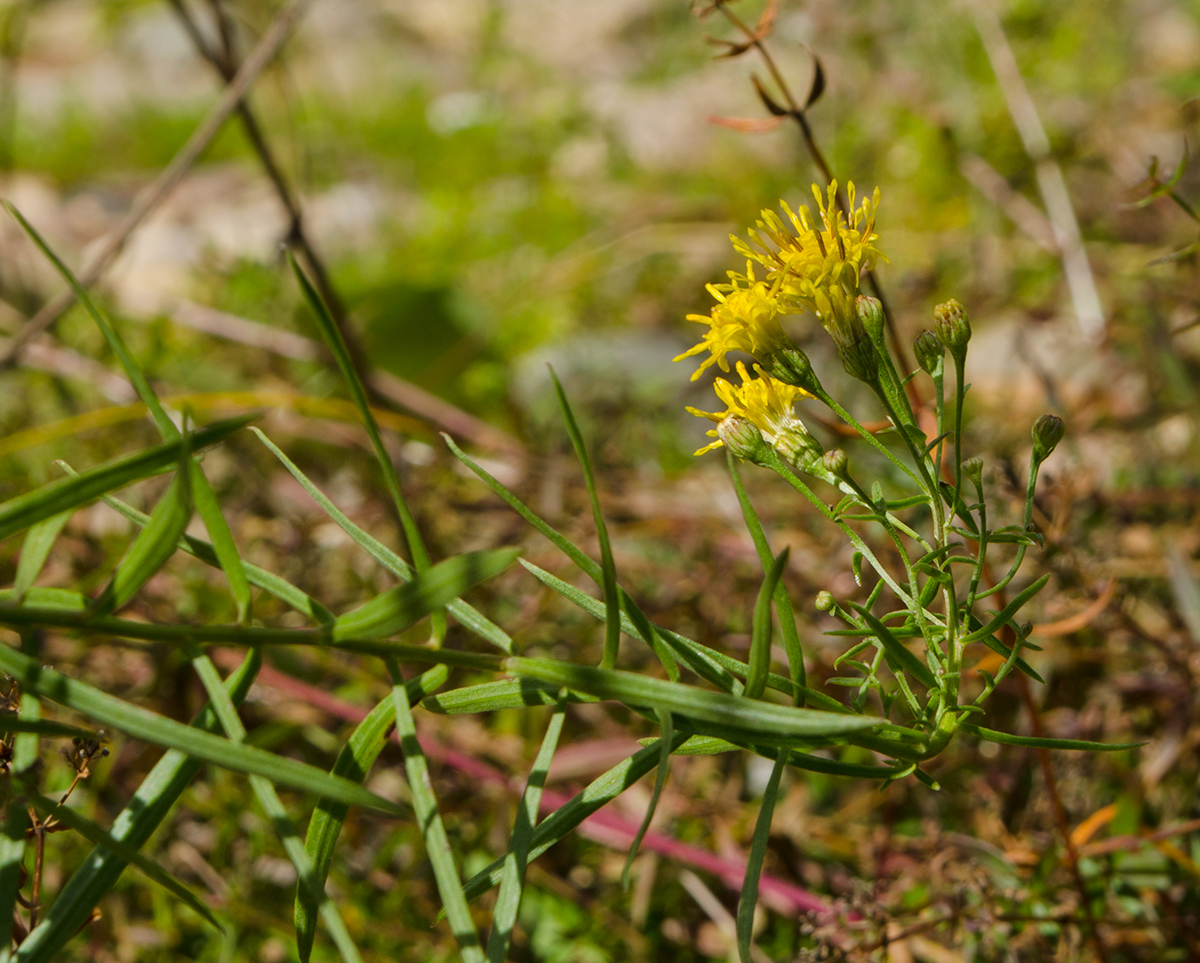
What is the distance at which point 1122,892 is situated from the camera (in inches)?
39.0

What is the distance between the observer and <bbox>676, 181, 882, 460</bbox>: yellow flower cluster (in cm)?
62

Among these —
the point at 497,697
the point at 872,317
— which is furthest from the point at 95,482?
the point at 872,317

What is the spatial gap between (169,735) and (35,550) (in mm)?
150

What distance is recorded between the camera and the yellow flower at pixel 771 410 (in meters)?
0.64

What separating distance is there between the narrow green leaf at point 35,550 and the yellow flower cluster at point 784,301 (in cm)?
40

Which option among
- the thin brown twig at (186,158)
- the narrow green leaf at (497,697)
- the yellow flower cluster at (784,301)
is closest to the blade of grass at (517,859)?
the narrow green leaf at (497,697)

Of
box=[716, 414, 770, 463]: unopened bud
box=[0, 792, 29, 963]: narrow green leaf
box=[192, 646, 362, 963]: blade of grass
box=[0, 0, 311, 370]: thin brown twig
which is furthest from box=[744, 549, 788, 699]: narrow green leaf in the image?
box=[0, 0, 311, 370]: thin brown twig

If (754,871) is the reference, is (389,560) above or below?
above

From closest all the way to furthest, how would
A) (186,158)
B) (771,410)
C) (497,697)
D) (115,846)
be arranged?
(115,846), (497,697), (771,410), (186,158)

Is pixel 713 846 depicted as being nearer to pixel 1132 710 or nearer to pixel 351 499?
pixel 1132 710

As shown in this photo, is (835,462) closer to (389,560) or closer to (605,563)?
(605,563)

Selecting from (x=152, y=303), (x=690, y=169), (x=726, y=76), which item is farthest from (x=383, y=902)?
(x=726, y=76)

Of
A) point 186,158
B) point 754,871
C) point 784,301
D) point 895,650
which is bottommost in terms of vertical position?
point 754,871

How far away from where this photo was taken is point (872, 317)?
1.99ft
